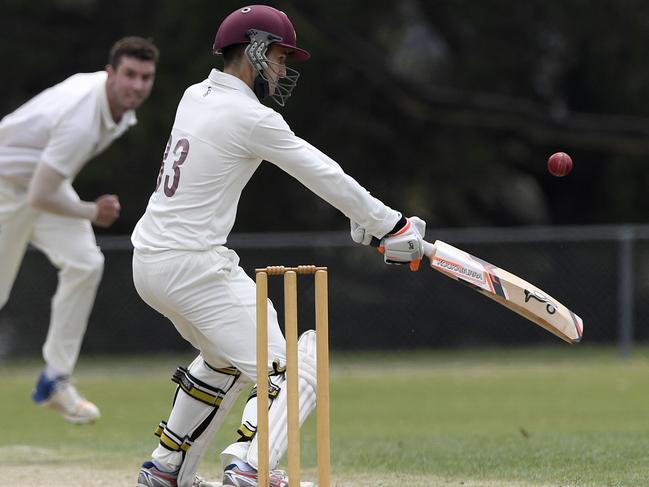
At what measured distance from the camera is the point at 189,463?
5.07 m

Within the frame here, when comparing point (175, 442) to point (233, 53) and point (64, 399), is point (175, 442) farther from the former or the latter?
point (64, 399)

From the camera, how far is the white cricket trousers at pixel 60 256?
7.23m

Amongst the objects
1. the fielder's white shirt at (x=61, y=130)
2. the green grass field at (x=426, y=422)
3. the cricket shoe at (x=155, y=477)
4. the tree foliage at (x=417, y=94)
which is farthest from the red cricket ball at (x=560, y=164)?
the tree foliage at (x=417, y=94)

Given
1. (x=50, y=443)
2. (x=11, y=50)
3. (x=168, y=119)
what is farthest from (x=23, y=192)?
(x=11, y=50)

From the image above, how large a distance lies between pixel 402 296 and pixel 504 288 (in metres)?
9.94

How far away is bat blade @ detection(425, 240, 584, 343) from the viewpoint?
4.51 m

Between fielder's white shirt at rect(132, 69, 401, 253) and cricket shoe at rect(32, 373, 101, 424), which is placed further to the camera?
cricket shoe at rect(32, 373, 101, 424)

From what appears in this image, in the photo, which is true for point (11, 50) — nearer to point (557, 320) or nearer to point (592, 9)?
point (592, 9)

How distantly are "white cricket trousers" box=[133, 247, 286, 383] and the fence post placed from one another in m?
9.27

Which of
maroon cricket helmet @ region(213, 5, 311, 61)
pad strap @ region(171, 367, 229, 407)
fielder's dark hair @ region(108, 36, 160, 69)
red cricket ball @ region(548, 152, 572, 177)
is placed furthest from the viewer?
fielder's dark hair @ region(108, 36, 160, 69)

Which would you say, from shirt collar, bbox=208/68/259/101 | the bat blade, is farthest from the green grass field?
shirt collar, bbox=208/68/259/101

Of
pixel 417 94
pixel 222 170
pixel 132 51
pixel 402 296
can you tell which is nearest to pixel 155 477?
pixel 222 170

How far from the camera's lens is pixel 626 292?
13.5 m

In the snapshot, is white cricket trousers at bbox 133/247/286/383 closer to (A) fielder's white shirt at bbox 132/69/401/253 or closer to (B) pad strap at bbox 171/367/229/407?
(A) fielder's white shirt at bbox 132/69/401/253
